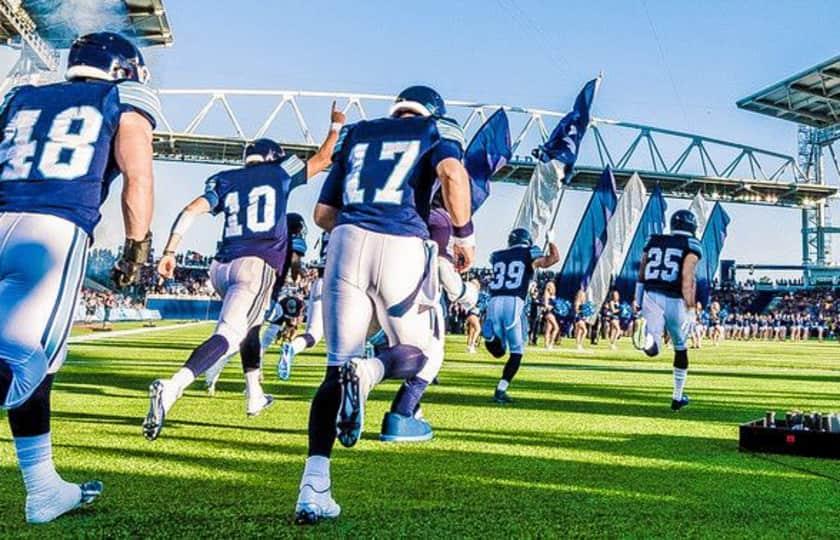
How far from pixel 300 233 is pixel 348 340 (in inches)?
236

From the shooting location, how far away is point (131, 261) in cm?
333

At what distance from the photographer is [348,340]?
11.5 feet

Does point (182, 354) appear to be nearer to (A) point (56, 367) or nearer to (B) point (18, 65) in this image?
(A) point (56, 367)

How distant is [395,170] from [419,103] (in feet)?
1.49

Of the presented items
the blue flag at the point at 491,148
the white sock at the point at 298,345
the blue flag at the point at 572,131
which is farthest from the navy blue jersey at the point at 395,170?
the blue flag at the point at 572,131

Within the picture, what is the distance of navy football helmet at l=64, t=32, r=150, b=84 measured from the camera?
10.9 feet

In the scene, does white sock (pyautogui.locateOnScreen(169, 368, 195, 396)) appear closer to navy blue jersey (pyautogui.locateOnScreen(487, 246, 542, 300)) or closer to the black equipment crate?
the black equipment crate

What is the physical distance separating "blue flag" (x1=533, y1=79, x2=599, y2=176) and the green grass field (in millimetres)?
16276

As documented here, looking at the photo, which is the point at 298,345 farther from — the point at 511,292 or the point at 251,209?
the point at 511,292

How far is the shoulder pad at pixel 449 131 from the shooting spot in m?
3.77

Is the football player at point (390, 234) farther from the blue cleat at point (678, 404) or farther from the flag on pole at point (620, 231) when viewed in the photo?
the flag on pole at point (620, 231)

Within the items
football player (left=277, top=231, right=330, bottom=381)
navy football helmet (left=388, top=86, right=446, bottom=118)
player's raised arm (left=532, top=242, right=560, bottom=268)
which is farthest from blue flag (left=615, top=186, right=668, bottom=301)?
navy football helmet (left=388, top=86, right=446, bottom=118)

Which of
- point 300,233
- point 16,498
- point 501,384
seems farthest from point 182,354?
point 16,498

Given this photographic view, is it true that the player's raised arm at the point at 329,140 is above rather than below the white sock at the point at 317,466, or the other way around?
above
